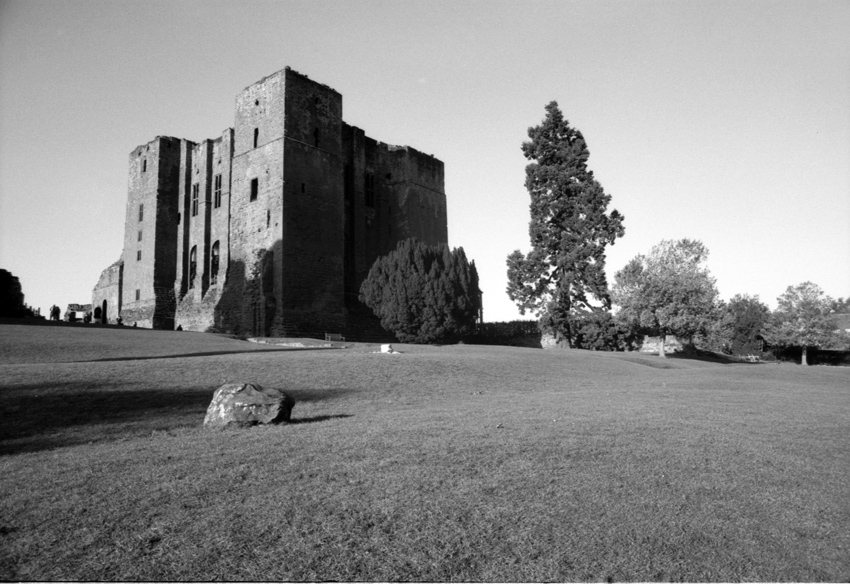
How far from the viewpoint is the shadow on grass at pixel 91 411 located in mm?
9406

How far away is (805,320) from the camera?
47031 millimetres

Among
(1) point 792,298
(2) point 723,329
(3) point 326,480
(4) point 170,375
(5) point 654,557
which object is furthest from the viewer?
(1) point 792,298

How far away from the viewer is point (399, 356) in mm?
21078

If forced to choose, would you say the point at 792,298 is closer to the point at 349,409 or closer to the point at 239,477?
the point at 349,409

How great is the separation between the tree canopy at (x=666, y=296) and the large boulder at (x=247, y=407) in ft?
106

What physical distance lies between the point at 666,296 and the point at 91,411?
114ft

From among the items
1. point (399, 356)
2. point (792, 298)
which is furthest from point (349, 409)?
point (792, 298)

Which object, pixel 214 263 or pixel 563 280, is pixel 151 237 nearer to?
pixel 214 263

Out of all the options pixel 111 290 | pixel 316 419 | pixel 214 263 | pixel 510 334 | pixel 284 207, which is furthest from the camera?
pixel 111 290

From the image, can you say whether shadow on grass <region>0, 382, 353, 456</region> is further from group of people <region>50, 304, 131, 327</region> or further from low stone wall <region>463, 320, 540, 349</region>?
group of people <region>50, 304, 131, 327</region>

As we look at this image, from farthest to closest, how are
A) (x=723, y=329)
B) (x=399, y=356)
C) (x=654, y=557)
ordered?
1. (x=723, y=329)
2. (x=399, y=356)
3. (x=654, y=557)

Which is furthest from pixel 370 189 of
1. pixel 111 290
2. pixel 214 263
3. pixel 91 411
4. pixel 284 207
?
pixel 91 411

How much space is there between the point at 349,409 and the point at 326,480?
600cm

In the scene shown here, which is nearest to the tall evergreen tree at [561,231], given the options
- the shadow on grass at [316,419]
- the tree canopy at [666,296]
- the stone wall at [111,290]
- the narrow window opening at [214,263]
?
the tree canopy at [666,296]
